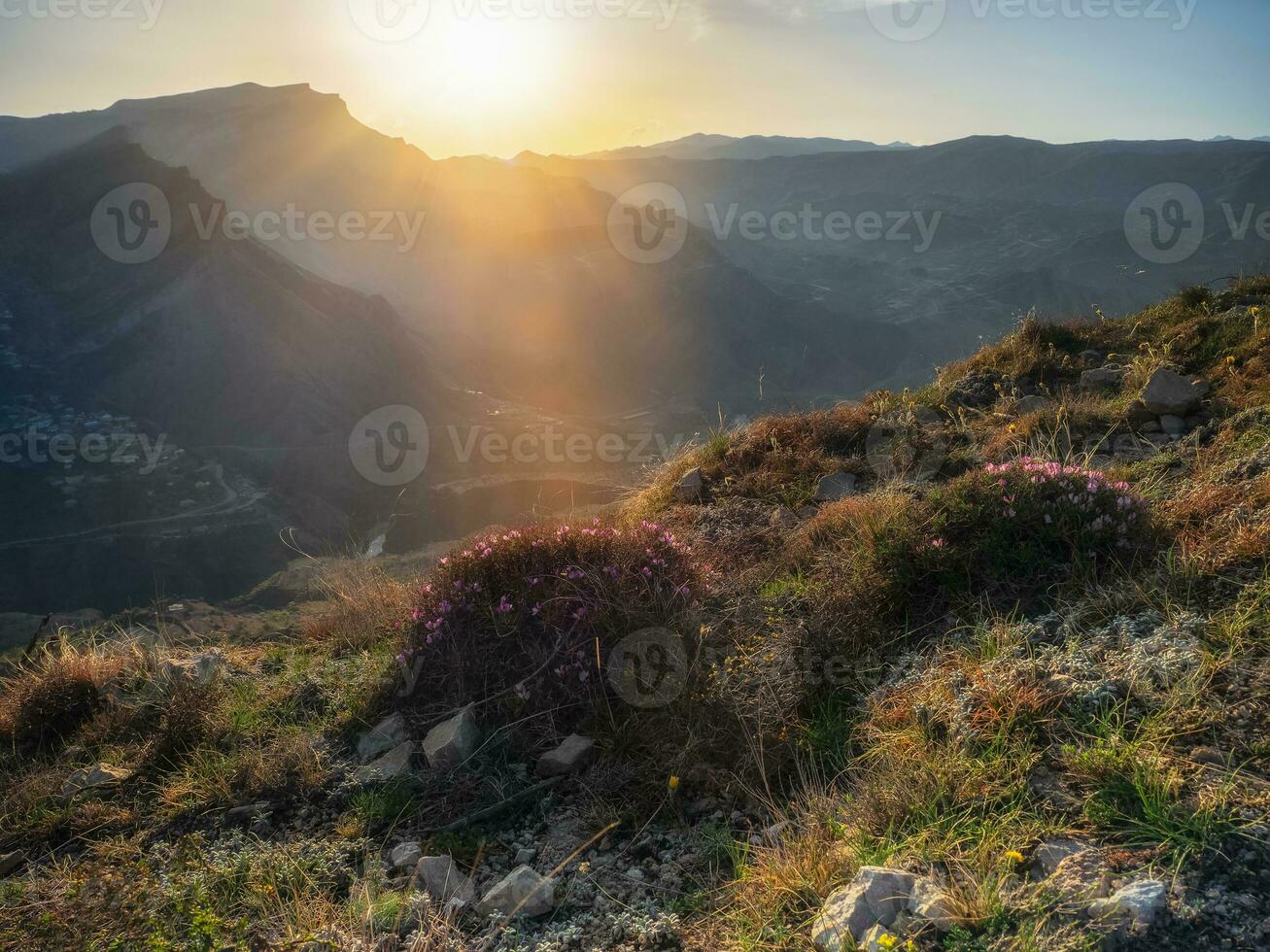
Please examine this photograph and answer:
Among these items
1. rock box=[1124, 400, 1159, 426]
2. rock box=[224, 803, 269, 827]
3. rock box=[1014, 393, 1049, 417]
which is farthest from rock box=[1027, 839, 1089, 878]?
rock box=[1014, 393, 1049, 417]

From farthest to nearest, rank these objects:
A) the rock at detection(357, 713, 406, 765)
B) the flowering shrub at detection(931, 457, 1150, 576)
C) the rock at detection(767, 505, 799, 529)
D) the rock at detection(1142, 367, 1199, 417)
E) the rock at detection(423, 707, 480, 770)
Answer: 1. the rock at detection(1142, 367, 1199, 417)
2. the rock at detection(767, 505, 799, 529)
3. the rock at detection(357, 713, 406, 765)
4. the flowering shrub at detection(931, 457, 1150, 576)
5. the rock at detection(423, 707, 480, 770)

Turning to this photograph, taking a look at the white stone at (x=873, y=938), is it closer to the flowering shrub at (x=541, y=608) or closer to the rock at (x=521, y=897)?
the rock at (x=521, y=897)

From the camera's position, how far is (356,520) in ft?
165

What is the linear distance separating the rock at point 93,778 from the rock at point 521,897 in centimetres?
267

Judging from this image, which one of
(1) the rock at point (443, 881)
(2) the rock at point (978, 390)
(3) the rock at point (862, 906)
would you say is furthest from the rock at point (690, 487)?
(3) the rock at point (862, 906)

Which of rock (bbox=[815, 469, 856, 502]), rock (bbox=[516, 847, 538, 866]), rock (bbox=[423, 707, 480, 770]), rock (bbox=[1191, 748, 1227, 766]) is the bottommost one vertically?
rock (bbox=[516, 847, 538, 866])

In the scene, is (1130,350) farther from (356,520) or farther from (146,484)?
(146,484)

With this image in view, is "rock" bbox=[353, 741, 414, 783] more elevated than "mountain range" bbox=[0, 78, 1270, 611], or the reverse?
"mountain range" bbox=[0, 78, 1270, 611]

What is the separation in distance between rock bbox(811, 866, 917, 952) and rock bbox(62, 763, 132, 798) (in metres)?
3.94

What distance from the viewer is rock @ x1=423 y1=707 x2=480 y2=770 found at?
3725 millimetres

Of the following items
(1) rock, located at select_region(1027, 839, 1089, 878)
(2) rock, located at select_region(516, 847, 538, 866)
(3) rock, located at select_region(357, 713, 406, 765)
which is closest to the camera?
(1) rock, located at select_region(1027, 839, 1089, 878)

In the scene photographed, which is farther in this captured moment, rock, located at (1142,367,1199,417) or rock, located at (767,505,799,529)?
rock, located at (1142,367,1199,417)

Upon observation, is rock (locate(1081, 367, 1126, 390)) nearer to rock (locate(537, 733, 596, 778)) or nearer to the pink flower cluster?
the pink flower cluster

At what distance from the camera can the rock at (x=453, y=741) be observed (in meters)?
3.72
